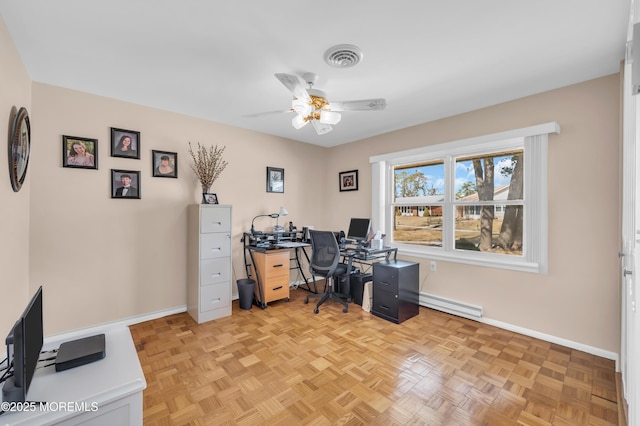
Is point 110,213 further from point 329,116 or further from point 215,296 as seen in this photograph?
point 329,116

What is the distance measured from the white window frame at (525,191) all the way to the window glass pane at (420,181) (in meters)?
0.09

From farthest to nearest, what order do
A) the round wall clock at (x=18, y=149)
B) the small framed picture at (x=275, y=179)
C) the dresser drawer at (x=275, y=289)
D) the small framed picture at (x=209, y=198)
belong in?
the small framed picture at (x=275, y=179) < the dresser drawer at (x=275, y=289) < the small framed picture at (x=209, y=198) < the round wall clock at (x=18, y=149)

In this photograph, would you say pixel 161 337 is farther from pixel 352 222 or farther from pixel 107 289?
pixel 352 222

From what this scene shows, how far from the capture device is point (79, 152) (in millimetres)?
2738

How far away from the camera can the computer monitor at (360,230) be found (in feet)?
12.5

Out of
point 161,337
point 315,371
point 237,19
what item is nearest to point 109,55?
point 237,19

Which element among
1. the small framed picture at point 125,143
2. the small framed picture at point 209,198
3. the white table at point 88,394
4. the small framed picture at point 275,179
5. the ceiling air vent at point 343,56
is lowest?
the white table at point 88,394

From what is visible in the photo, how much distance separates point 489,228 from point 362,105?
6.95 feet

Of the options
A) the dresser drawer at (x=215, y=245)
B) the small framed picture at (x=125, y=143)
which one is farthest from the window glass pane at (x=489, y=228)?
the small framed picture at (x=125, y=143)

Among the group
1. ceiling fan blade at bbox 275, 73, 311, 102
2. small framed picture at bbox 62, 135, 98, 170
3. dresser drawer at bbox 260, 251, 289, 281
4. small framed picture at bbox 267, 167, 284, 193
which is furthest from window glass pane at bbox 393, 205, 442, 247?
small framed picture at bbox 62, 135, 98, 170

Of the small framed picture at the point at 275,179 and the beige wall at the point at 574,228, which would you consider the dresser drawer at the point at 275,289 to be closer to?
the small framed picture at the point at 275,179

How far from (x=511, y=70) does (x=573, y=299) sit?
6.90 feet

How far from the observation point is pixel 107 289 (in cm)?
290

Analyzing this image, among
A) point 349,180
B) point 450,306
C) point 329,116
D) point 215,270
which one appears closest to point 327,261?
point 215,270
